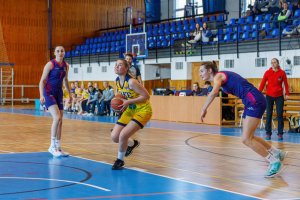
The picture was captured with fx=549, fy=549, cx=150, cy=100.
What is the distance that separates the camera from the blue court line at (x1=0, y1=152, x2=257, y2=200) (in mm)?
5624

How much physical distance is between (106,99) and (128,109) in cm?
1401

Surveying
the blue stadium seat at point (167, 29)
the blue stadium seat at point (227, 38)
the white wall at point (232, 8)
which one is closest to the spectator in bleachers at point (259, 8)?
the blue stadium seat at point (227, 38)

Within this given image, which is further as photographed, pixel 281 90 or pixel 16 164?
pixel 281 90

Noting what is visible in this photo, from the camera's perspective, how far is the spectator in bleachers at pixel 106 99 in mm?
21422

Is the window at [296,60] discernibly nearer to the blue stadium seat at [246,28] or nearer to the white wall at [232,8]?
the blue stadium seat at [246,28]

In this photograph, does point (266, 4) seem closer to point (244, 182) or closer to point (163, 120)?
point (163, 120)

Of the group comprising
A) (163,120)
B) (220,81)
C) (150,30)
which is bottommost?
(163,120)

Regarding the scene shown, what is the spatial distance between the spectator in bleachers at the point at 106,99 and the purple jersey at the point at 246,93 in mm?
14745

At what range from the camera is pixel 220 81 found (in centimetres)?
668

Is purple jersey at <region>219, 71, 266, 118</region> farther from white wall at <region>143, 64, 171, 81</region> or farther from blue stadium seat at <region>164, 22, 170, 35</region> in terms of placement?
white wall at <region>143, 64, 171, 81</region>

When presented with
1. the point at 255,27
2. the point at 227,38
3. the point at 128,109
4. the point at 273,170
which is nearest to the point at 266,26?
the point at 255,27

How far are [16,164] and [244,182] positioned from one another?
130 inches

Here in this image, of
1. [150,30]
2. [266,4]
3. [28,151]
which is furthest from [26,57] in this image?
[28,151]

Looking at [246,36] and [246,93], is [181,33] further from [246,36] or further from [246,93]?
[246,93]
